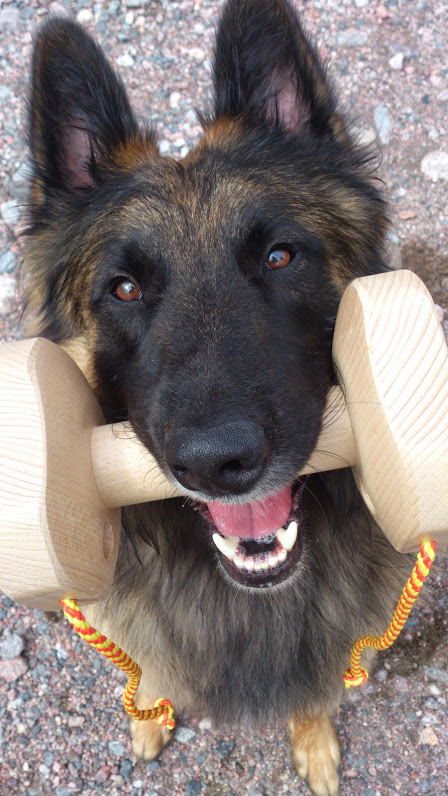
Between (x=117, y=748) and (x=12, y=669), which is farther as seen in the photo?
(x=12, y=669)

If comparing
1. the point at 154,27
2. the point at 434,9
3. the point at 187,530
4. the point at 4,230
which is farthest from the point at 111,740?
the point at 434,9

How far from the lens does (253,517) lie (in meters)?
2.03

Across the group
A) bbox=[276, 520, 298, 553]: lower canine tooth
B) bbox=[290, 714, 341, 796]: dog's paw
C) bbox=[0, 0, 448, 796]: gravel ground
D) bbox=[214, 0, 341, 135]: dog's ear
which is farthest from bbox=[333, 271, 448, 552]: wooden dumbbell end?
bbox=[290, 714, 341, 796]: dog's paw

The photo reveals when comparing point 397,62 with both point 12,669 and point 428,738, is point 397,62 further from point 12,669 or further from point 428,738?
point 12,669

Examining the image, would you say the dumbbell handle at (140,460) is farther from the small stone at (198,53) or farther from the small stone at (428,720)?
the small stone at (198,53)

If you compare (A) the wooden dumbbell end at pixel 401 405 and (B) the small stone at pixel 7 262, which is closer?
(A) the wooden dumbbell end at pixel 401 405

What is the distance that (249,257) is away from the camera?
2.07 meters

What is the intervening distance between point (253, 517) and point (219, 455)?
49cm

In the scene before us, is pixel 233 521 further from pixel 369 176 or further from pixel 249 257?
pixel 369 176

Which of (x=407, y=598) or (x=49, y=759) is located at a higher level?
(x=407, y=598)

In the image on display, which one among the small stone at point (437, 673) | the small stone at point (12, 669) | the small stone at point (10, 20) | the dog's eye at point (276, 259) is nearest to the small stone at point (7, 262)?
the small stone at point (10, 20)

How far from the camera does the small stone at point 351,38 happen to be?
456 cm

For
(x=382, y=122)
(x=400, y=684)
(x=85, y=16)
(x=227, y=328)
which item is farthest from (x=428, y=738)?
(x=85, y=16)

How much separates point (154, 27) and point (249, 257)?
138 inches
